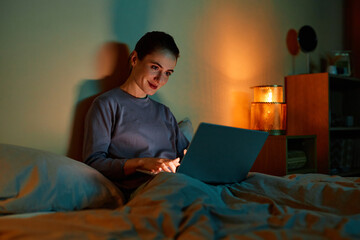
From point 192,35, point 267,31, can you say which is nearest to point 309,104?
point 267,31

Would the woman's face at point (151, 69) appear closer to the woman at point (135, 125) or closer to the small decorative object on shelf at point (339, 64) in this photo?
the woman at point (135, 125)

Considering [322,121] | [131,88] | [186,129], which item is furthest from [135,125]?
[322,121]

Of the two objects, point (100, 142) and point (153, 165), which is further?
point (100, 142)

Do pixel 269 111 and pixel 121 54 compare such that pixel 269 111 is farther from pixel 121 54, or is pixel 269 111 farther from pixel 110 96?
pixel 110 96

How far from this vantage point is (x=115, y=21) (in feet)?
5.66

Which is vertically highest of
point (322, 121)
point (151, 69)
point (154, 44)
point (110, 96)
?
point (154, 44)

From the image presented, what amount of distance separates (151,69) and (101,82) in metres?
0.26

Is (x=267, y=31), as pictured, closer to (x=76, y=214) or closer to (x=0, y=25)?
(x=0, y=25)

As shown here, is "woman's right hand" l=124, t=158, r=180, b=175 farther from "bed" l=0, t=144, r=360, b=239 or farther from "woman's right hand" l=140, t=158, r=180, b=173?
"bed" l=0, t=144, r=360, b=239

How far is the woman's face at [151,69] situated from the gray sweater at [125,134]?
0.25ft

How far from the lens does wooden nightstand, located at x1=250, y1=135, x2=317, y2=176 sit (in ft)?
6.81

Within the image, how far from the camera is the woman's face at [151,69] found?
1.59 meters

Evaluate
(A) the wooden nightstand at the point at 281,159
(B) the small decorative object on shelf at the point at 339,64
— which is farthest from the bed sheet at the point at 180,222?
(B) the small decorative object on shelf at the point at 339,64

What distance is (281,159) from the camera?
208cm
